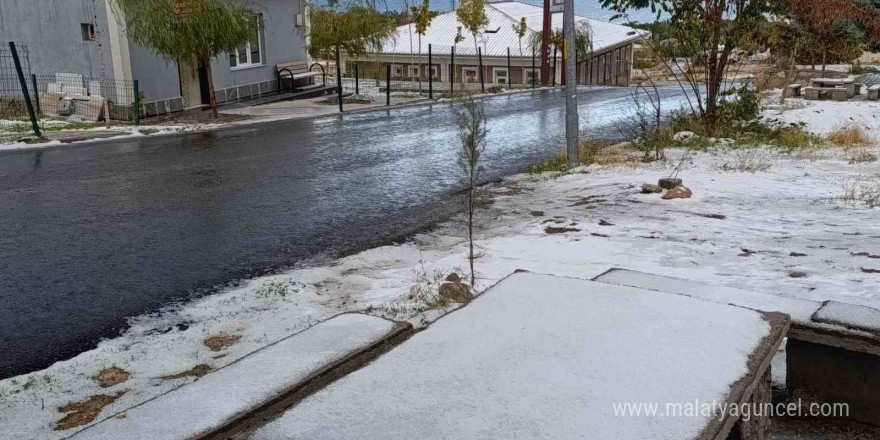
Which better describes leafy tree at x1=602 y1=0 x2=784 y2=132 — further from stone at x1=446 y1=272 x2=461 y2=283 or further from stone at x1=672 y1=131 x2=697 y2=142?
stone at x1=446 y1=272 x2=461 y2=283

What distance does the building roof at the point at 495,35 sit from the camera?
136ft

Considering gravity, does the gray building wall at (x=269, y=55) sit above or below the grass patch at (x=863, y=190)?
above

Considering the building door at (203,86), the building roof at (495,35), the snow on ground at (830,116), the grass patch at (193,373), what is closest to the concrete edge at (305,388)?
the grass patch at (193,373)

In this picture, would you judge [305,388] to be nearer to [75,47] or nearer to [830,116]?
[830,116]

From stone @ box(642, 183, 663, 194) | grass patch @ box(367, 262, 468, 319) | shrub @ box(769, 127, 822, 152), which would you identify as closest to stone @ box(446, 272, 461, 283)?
grass patch @ box(367, 262, 468, 319)

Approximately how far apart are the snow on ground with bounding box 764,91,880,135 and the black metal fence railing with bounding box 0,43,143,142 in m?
14.2

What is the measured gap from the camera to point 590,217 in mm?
7801

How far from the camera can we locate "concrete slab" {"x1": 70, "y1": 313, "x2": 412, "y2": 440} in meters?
2.79

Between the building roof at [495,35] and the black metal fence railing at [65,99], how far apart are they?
68.4ft

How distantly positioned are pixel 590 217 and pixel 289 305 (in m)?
3.61

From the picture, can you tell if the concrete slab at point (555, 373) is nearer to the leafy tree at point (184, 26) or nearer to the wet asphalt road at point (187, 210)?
→ the wet asphalt road at point (187, 210)

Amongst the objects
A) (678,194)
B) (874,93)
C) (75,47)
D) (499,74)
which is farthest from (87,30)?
(499,74)

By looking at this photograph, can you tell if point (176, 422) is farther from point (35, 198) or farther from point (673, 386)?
point (35, 198)

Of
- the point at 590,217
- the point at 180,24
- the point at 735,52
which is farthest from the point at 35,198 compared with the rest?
the point at 735,52
